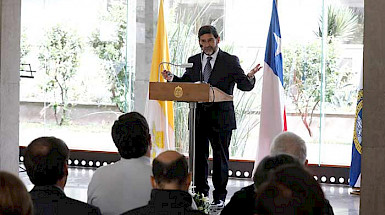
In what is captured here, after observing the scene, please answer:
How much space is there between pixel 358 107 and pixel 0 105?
380 cm

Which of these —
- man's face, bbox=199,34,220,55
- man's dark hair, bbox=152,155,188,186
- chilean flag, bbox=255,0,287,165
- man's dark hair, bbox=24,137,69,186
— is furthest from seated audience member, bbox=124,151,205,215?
chilean flag, bbox=255,0,287,165

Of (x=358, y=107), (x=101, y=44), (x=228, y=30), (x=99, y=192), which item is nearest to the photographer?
(x=99, y=192)

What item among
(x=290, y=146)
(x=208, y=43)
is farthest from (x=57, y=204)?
(x=208, y=43)

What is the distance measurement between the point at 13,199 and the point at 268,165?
112 cm

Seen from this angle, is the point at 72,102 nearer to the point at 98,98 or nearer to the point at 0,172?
the point at 98,98

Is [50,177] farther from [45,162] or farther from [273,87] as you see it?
[273,87]

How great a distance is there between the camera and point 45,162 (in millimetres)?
3328

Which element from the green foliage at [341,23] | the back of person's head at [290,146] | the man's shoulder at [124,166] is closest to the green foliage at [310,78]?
the green foliage at [341,23]

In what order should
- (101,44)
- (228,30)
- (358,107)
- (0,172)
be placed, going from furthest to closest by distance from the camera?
(101,44) < (228,30) < (358,107) < (0,172)

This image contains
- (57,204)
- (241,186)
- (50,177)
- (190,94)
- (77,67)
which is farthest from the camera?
(77,67)

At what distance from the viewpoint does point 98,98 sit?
31.9 feet

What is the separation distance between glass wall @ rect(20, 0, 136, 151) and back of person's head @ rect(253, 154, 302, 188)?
662 centimetres

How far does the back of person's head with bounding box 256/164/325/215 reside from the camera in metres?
1.91

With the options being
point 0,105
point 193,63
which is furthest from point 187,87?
point 0,105
